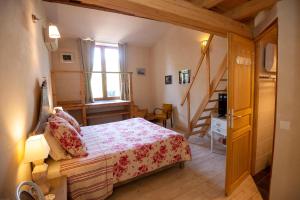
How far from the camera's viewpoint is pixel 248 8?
6.19 ft

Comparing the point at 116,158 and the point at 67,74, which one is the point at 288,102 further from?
the point at 67,74

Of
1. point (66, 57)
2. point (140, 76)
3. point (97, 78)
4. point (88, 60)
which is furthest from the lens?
point (140, 76)

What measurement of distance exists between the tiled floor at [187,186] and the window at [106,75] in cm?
351

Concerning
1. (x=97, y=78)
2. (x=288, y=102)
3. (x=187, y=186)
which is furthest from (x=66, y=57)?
(x=288, y=102)

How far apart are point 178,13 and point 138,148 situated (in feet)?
5.51

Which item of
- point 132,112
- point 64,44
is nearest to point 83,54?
point 64,44

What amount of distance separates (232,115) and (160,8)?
1.44m

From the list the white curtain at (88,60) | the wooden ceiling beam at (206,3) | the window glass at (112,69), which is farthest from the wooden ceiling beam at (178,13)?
the window glass at (112,69)

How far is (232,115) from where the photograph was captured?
77.0 inches

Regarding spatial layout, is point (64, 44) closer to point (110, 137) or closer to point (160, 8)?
point (110, 137)

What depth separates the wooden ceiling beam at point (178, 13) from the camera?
4.28 ft

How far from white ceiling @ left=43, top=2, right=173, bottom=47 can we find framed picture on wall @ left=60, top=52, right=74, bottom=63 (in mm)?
509

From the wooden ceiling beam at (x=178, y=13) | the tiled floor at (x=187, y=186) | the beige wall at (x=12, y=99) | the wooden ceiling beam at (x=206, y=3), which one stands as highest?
the wooden ceiling beam at (x=206, y=3)

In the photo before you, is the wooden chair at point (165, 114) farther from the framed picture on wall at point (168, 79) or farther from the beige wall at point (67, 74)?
the beige wall at point (67, 74)
